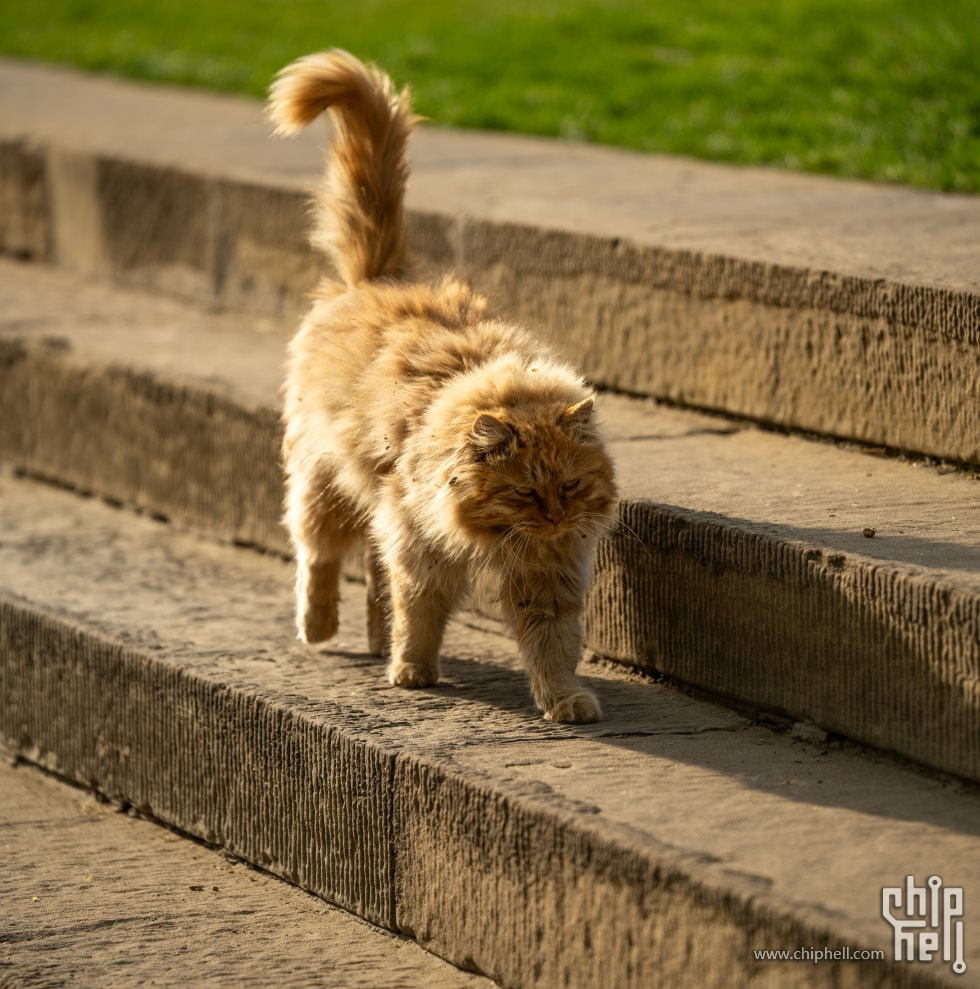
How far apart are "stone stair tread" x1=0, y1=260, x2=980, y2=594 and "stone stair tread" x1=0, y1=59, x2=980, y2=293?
491 millimetres

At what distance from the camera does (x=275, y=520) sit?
491 centimetres

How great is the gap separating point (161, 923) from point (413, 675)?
0.79 metres

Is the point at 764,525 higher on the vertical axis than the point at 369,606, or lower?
higher

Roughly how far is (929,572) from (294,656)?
5.43 ft

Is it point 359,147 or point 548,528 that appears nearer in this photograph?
point 548,528

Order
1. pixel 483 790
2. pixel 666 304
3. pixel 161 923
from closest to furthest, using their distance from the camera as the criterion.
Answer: pixel 483 790 → pixel 161 923 → pixel 666 304

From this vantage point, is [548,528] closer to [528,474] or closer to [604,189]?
[528,474]

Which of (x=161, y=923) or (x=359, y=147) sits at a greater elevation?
(x=359, y=147)

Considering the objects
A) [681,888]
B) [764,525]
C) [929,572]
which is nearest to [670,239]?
Answer: [764,525]

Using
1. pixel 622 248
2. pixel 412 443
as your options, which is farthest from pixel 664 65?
pixel 412 443

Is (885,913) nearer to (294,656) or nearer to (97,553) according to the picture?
(294,656)

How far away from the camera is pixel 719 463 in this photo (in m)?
4.16

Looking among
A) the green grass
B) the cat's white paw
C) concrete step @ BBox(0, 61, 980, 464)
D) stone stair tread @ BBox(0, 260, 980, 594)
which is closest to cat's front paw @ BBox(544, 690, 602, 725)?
stone stair tread @ BBox(0, 260, 980, 594)

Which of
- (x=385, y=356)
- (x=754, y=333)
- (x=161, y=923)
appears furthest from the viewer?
(x=754, y=333)
